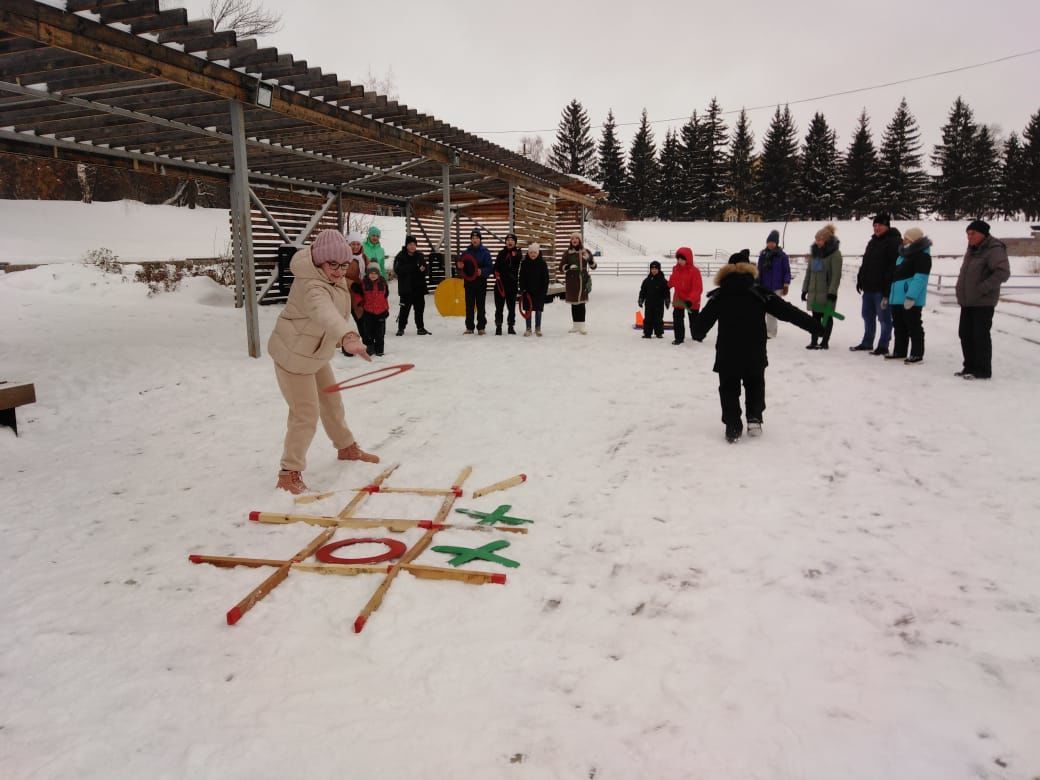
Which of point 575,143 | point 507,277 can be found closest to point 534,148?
point 575,143

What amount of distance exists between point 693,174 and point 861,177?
14680mm

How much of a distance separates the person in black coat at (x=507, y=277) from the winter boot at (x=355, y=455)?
22.4ft

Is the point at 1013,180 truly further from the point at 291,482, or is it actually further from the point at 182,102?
the point at 291,482

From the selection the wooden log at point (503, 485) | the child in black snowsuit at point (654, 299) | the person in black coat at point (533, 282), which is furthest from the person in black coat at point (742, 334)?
the person in black coat at point (533, 282)

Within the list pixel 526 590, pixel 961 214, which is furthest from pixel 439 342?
pixel 961 214

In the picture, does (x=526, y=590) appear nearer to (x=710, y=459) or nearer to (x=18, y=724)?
(x=18, y=724)

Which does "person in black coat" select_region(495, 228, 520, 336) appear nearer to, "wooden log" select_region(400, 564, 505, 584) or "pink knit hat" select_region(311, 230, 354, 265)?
"pink knit hat" select_region(311, 230, 354, 265)

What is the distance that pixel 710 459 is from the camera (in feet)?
17.2

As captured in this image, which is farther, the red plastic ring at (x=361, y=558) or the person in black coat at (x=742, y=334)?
the person in black coat at (x=742, y=334)

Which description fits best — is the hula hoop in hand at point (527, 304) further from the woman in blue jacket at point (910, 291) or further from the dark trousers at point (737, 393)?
the dark trousers at point (737, 393)

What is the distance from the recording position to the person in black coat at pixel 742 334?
5.67 metres

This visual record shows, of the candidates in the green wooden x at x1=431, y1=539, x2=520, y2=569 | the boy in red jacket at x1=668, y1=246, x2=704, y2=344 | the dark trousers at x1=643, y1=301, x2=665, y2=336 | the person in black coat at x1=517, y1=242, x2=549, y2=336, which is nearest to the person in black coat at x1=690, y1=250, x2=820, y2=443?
→ the green wooden x at x1=431, y1=539, x2=520, y2=569

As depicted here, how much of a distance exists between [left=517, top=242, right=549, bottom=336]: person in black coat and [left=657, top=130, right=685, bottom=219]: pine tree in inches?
2167

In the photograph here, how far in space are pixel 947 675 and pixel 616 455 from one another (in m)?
3.05
